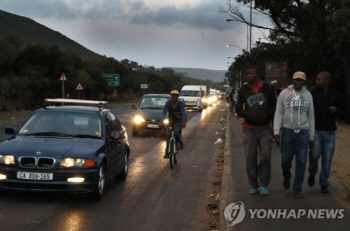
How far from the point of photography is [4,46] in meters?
45.2

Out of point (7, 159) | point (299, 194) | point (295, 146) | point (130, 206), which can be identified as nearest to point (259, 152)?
point (295, 146)

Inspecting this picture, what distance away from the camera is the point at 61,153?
7871mm

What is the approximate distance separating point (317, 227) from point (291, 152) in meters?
1.73

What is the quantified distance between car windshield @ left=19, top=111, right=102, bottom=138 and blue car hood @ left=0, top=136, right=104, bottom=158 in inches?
11.8

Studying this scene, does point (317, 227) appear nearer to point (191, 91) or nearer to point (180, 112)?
point (180, 112)

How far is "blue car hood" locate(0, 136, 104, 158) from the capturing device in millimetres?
7848

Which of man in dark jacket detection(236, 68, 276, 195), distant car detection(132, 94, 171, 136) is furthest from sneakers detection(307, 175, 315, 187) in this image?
distant car detection(132, 94, 171, 136)

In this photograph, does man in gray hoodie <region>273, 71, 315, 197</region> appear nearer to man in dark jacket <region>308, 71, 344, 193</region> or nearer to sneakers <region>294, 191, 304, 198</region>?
man in dark jacket <region>308, 71, 344, 193</region>

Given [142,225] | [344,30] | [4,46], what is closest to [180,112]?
[142,225]

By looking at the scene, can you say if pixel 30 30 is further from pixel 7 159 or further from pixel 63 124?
pixel 7 159

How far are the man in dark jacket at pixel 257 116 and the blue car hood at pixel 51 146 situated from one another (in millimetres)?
2351

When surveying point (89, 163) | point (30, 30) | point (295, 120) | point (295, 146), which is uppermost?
point (30, 30)

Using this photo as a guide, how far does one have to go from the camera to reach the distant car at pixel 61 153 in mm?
7719

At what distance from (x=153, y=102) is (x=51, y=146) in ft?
48.0
